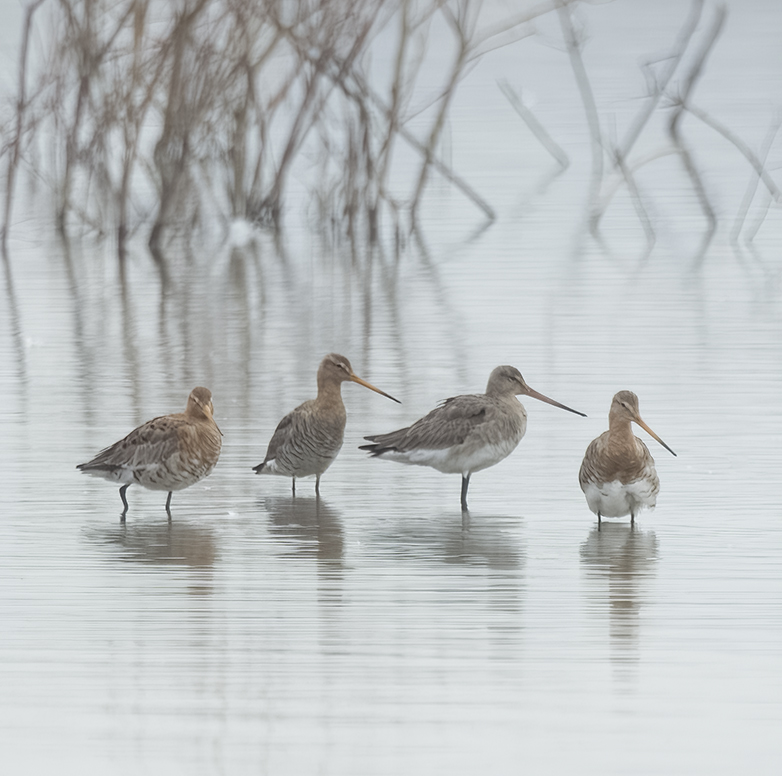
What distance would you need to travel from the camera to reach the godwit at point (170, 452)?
646cm

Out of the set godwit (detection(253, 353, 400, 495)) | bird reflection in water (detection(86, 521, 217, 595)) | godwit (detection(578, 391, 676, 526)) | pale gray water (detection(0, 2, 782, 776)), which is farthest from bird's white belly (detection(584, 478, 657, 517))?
bird reflection in water (detection(86, 521, 217, 595))

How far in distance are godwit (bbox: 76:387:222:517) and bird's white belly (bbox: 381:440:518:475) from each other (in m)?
0.86

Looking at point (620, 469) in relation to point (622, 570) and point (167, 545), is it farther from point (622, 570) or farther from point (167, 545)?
point (167, 545)

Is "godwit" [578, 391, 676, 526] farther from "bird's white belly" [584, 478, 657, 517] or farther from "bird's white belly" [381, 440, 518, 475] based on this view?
"bird's white belly" [381, 440, 518, 475]

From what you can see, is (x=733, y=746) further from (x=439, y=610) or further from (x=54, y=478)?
(x=54, y=478)

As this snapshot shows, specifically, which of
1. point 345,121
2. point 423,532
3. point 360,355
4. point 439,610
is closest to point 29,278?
point 345,121

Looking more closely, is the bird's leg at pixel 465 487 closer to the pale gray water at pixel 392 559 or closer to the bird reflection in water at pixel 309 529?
the pale gray water at pixel 392 559

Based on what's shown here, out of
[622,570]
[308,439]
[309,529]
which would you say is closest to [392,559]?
[309,529]

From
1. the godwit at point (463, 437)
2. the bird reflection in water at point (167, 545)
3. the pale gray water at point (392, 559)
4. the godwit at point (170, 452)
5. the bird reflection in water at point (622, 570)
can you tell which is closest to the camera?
the pale gray water at point (392, 559)

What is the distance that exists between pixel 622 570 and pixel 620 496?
1.79 feet

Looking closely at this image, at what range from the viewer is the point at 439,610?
5.32 m

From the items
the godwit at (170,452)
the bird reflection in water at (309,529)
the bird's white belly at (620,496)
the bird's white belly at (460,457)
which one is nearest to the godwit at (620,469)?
the bird's white belly at (620,496)

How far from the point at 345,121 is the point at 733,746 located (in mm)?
12900

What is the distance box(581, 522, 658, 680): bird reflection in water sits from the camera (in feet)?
16.5
